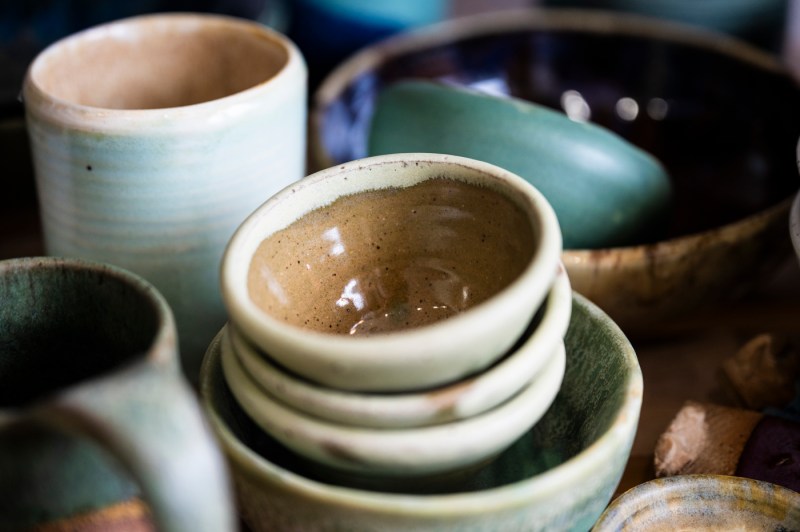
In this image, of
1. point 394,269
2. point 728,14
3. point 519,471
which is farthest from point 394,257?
point 728,14

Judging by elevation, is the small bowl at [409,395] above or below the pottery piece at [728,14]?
above

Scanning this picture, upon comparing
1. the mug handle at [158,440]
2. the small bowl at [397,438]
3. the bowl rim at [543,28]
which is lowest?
the bowl rim at [543,28]

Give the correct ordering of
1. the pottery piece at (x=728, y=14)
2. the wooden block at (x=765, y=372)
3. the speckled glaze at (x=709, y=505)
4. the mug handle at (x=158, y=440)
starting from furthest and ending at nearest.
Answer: the pottery piece at (x=728, y=14)
the wooden block at (x=765, y=372)
the speckled glaze at (x=709, y=505)
the mug handle at (x=158, y=440)

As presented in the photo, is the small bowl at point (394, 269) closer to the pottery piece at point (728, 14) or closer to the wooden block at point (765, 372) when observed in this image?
the wooden block at point (765, 372)

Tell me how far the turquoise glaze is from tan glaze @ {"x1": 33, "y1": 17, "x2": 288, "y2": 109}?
0.39ft

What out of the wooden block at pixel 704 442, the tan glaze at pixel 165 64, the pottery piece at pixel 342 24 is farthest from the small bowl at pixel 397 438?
the pottery piece at pixel 342 24

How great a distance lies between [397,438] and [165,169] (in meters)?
0.22

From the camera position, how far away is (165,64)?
0.60 meters

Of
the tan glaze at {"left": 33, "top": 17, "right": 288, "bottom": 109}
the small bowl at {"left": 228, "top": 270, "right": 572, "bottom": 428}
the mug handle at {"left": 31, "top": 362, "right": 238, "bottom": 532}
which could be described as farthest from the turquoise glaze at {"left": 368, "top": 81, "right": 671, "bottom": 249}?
the mug handle at {"left": 31, "top": 362, "right": 238, "bottom": 532}

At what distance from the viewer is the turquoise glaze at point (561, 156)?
57 cm

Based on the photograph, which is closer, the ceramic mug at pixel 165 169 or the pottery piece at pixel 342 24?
the ceramic mug at pixel 165 169

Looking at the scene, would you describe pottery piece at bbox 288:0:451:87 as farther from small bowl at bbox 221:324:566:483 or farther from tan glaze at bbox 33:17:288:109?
small bowl at bbox 221:324:566:483

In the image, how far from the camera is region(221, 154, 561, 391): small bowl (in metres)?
0.33

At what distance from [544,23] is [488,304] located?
57 centimetres
